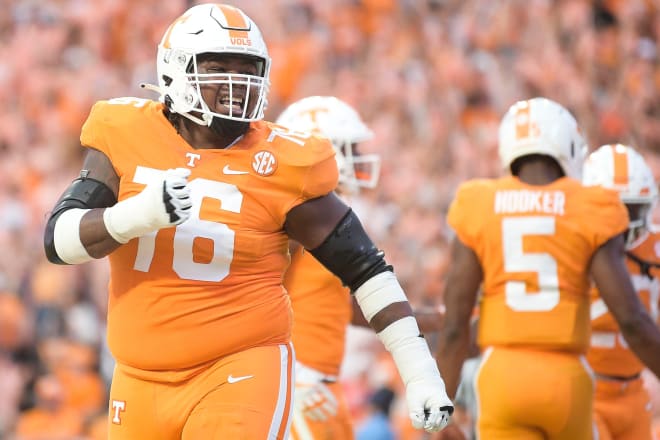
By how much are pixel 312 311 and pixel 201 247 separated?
4.99 ft

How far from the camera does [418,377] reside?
12.9 feet

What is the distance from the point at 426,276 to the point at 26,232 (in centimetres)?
371

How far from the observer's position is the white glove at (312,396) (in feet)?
17.5

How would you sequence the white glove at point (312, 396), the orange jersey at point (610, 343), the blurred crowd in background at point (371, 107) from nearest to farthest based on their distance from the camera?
the white glove at point (312, 396), the orange jersey at point (610, 343), the blurred crowd in background at point (371, 107)

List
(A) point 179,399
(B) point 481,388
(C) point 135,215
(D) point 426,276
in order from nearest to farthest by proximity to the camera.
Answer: (C) point 135,215, (A) point 179,399, (B) point 481,388, (D) point 426,276

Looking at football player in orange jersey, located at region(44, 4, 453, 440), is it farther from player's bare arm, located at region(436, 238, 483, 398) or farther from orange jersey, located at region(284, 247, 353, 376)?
orange jersey, located at region(284, 247, 353, 376)

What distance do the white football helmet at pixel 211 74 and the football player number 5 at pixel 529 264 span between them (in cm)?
140

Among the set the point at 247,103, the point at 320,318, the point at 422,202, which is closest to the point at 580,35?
the point at 422,202

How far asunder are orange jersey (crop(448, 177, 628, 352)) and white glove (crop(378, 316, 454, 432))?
1.09 meters

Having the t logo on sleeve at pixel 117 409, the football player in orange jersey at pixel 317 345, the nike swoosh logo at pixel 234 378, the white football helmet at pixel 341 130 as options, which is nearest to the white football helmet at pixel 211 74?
the nike swoosh logo at pixel 234 378

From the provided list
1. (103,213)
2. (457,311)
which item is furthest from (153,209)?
(457,311)

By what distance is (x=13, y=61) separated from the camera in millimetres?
12633

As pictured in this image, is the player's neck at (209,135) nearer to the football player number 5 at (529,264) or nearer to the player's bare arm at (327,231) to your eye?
the player's bare arm at (327,231)

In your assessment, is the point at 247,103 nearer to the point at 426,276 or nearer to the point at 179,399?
the point at 179,399
